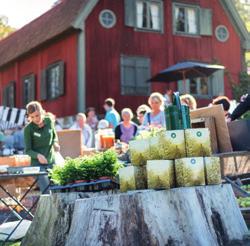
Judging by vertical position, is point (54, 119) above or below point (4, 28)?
below

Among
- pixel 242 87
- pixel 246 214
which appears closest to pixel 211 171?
pixel 246 214

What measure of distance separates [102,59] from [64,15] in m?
2.23

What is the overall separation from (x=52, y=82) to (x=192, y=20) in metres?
5.63

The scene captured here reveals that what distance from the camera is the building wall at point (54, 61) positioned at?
2102cm

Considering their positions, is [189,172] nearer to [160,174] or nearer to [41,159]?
[160,174]

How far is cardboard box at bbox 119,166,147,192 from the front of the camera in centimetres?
482

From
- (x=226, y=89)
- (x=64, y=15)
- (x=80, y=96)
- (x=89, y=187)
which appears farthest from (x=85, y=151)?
(x=226, y=89)

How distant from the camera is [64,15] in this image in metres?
22.0

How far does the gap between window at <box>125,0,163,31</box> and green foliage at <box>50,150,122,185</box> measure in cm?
1712

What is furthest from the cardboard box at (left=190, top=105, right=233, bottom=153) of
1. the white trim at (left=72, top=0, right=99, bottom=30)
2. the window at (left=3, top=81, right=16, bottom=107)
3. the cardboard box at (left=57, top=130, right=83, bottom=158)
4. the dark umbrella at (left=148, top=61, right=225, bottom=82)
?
the window at (left=3, top=81, right=16, bottom=107)

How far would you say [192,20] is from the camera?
23.8 meters

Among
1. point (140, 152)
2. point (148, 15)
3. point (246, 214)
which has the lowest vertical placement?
point (246, 214)

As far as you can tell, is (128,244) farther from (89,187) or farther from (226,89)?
(226,89)

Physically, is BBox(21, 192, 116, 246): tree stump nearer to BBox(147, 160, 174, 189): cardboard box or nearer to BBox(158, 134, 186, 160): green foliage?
BBox(147, 160, 174, 189): cardboard box
